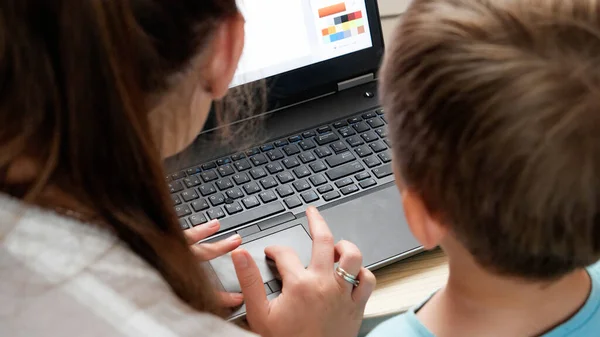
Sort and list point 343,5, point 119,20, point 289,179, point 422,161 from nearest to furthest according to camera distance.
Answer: point 119,20
point 422,161
point 289,179
point 343,5

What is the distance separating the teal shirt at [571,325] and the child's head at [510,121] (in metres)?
0.06

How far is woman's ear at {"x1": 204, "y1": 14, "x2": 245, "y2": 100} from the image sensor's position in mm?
412

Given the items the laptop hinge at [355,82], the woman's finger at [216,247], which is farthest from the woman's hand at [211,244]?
the laptop hinge at [355,82]

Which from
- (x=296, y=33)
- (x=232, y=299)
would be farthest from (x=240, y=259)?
(x=296, y=33)

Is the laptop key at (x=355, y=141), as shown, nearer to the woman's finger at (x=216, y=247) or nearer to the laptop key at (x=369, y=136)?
the laptop key at (x=369, y=136)

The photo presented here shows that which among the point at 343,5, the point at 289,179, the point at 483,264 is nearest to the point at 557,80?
the point at 483,264

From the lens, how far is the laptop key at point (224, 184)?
700 mm

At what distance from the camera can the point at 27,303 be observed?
0.35m

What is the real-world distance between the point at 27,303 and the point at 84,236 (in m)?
0.05

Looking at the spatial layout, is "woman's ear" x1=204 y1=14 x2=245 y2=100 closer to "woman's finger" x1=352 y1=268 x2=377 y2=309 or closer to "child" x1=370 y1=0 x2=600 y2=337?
"child" x1=370 y1=0 x2=600 y2=337

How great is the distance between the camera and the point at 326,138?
0.77 m

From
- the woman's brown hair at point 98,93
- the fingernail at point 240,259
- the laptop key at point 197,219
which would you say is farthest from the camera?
the laptop key at point 197,219

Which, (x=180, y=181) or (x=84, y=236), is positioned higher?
(x=84, y=236)

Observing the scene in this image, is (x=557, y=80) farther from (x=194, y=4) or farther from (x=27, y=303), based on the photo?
(x=27, y=303)
